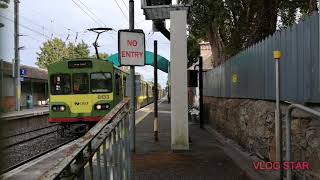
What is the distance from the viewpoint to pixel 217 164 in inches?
392

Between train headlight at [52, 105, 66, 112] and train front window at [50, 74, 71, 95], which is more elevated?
train front window at [50, 74, 71, 95]

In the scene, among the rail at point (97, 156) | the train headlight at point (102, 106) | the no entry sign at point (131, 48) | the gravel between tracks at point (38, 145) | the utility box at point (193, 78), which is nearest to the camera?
the rail at point (97, 156)

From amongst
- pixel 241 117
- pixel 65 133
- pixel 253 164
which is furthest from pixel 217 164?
pixel 65 133

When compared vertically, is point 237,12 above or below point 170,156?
above

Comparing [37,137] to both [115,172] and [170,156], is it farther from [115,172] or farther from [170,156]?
[115,172]

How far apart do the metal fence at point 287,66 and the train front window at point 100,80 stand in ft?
21.7

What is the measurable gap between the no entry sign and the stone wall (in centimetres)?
272

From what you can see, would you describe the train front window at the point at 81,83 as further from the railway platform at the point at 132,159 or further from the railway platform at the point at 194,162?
the railway platform at the point at 194,162

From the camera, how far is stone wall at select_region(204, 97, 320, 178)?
6430 mm

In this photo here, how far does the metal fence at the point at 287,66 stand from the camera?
7066 mm

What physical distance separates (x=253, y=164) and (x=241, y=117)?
10.6 feet

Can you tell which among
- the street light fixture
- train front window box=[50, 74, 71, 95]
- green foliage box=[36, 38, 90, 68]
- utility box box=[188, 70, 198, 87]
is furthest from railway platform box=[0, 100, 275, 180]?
green foliage box=[36, 38, 90, 68]

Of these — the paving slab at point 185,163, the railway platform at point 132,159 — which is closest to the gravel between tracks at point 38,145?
the railway platform at point 132,159

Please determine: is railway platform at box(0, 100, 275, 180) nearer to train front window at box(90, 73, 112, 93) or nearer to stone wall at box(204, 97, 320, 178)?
stone wall at box(204, 97, 320, 178)
